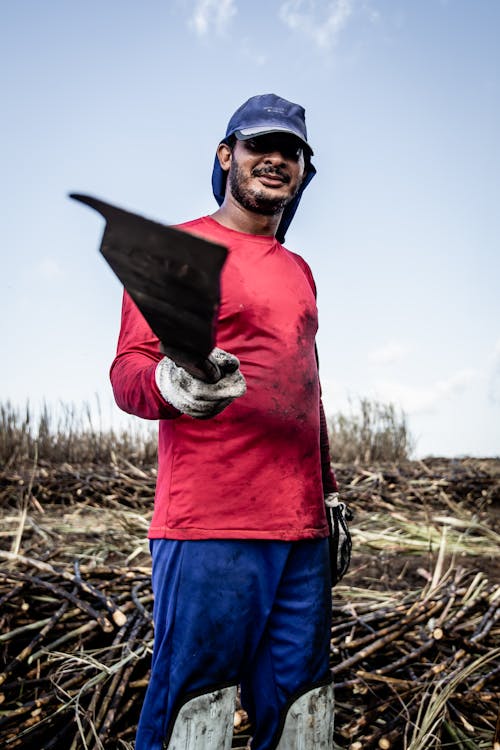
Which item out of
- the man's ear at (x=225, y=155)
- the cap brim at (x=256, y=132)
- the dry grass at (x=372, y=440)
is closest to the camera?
the cap brim at (x=256, y=132)

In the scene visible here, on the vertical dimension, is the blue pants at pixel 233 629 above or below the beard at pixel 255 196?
below

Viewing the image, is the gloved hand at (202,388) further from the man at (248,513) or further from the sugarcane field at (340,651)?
the sugarcane field at (340,651)

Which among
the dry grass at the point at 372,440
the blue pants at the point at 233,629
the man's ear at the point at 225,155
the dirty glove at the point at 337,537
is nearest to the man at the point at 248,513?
the blue pants at the point at 233,629

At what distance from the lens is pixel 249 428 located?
1.53 meters

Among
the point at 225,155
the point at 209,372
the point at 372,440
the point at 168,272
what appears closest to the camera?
the point at 168,272

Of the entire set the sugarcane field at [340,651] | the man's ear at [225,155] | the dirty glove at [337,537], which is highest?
the man's ear at [225,155]

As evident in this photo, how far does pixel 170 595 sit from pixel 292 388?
63cm

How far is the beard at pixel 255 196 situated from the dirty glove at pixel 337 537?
0.95 meters

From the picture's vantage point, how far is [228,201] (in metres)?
1.84

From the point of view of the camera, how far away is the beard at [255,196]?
1746 millimetres

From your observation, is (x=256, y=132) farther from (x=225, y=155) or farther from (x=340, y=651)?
(x=340, y=651)

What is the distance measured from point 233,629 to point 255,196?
1.21 meters

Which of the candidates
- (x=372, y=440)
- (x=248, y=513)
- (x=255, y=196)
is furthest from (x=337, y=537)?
(x=372, y=440)

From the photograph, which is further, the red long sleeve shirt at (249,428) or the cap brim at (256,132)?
the cap brim at (256,132)
